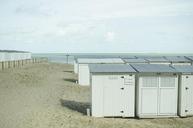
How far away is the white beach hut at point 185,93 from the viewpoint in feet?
49.1

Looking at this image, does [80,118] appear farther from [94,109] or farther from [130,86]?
[130,86]

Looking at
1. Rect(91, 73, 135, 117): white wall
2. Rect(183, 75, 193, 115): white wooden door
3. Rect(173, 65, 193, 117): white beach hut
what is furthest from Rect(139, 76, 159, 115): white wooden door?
Rect(183, 75, 193, 115): white wooden door

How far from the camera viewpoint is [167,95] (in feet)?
48.8

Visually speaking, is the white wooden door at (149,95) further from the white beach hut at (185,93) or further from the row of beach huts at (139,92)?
the white beach hut at (185,93)

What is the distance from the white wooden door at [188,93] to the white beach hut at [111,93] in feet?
7.84

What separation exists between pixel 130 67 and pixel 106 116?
2482 mm

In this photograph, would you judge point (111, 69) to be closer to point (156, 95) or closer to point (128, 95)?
point (128, 95)

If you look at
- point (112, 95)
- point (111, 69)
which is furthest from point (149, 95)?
point (111, 69)

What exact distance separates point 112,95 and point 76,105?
382 cm

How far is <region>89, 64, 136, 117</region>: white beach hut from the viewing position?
14.6 meters

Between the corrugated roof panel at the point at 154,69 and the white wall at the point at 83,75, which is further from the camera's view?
the white wall at the point at 83,75

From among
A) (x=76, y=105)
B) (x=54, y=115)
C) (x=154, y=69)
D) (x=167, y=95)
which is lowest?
(x=76, y=105)

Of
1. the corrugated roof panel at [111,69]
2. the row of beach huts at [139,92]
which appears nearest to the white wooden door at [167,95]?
the row of beach huts at [139,92]

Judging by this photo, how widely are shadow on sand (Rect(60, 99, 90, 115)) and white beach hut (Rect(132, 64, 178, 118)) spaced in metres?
2.73
